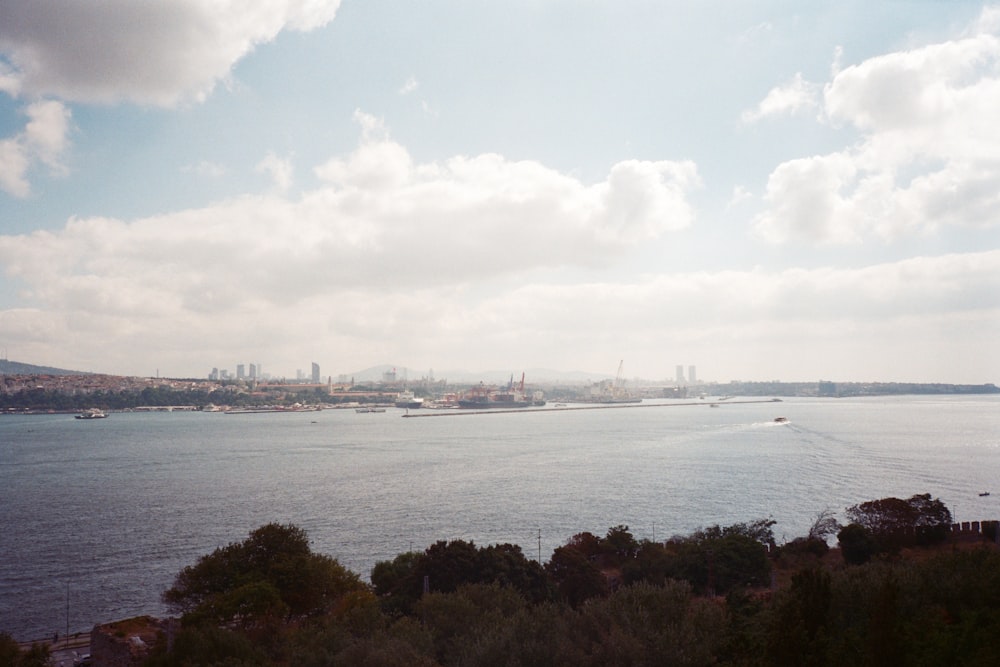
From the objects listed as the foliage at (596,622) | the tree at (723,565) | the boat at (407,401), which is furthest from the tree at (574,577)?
the boat at (407,401)

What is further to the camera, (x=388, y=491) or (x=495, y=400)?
(x=495, y=400)

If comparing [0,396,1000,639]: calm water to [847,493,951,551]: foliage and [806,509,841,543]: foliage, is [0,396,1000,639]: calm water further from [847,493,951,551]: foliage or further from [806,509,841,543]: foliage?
[847,493,951,551]: foliage

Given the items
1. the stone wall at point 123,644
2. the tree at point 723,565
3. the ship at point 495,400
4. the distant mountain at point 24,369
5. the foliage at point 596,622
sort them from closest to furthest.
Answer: the foliage at point 596,622 → the stone wall at point 123,644 → the tree at point 723,565 → the ship at point 495,400 → the distant mountain at point 24,369

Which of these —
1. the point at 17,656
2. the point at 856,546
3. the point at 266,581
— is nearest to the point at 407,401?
the point at 856,546

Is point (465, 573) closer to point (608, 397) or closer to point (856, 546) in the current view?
point (856, 546)

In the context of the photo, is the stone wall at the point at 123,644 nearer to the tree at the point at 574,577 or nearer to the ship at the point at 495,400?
the tree at the point at 574,577

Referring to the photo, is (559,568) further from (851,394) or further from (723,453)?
(851,394)

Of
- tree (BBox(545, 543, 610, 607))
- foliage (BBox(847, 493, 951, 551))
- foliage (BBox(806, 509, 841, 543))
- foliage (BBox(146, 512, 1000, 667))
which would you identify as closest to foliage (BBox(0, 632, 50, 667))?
foliage (BBox(146, 512, 1000, 667))
